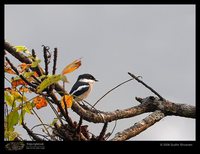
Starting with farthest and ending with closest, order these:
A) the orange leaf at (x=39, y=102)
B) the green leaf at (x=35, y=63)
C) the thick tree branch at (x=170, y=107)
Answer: the thick tree branch at (x=170, y=107) < the orange leaf at (x=39, y=102) < the green leaf at (x=35, y=63)

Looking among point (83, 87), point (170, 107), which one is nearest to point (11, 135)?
point (170, 107)

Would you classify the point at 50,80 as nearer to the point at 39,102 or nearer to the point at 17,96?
the point at 39,102

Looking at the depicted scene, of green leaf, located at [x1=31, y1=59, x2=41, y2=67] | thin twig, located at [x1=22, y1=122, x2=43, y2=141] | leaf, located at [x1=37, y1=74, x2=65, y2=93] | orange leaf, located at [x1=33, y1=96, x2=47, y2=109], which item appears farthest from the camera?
thin twig, located at [x1=22, y1=122, x2=43, y2=141]

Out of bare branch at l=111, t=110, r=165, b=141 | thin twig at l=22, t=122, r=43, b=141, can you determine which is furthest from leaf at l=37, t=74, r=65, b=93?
bare branch at l=111, t=110, r=165, b=141

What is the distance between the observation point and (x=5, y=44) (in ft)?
8.92

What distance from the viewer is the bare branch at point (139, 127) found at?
3203mm

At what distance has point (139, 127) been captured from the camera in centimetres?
345

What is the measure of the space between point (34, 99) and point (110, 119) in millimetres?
1019

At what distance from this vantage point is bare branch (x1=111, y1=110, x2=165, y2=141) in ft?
10.5

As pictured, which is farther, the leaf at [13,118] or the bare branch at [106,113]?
the bare branch at [106,113]

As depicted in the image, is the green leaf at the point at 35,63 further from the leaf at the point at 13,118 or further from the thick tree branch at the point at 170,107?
the thick tree branch at the point at 170,107

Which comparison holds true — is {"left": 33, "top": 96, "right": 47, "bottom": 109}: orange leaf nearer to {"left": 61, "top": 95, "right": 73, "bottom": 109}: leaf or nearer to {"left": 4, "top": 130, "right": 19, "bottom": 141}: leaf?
{"left": 61, "top": 95, "right": 73, "bottom": 109}: leaf

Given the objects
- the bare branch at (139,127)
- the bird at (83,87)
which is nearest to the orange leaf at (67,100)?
the bare branch at (139,127)
